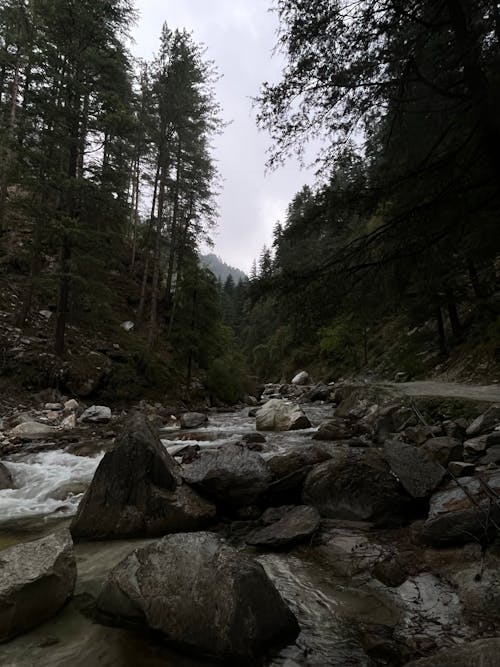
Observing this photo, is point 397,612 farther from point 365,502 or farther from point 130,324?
point 130,324

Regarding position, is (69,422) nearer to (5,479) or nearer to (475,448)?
(5,479)

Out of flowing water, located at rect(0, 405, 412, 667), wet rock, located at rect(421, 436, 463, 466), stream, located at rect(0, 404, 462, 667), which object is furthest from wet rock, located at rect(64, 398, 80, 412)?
wet rock, located at rect(421, 436, 463, 466)

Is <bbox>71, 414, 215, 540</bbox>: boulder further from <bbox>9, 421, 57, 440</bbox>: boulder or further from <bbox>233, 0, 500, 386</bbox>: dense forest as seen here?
<bbox>9, 421, 57, 440</bbox>: boulder

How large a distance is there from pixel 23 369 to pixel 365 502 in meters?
11.6

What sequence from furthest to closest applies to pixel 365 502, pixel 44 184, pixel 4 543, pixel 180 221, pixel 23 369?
pixel 180 221, pixel 44 184, pixel 23 369, pixel 365 502, pixel 4 543

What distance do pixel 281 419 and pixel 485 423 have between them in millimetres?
6159

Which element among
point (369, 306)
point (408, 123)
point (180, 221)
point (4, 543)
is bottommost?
point (4, 543)

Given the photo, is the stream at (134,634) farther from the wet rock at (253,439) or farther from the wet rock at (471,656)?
the wet rock at (253,439)

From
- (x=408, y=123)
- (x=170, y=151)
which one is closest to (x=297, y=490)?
(x=408, y=123)

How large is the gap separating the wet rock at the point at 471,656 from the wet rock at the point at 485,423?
217 inches

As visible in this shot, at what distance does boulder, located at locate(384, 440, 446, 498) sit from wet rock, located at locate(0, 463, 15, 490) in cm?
647

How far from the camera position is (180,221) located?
25516 millimetres

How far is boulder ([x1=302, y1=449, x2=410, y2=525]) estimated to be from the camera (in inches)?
202

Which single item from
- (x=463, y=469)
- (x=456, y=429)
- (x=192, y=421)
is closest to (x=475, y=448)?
(x=463, y=469)
